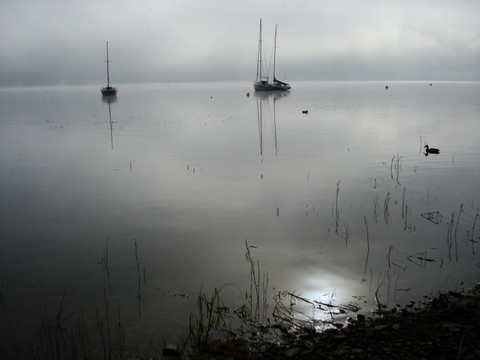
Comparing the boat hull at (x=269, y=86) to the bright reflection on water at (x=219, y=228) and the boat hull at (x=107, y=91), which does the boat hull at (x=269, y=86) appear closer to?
the boat hull at (x=107, y=91)

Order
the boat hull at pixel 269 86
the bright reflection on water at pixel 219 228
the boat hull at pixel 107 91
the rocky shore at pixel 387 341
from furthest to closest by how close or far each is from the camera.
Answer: the boat hull at pixel 269 86, the boat hull at pixel 107 91, the bright reflection on water at pixel 219 228, the rocky shore at pixel 387 341

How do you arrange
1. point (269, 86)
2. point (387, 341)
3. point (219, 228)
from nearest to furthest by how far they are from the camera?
point (387, 341)
point (219, 228)
point (269, 86)

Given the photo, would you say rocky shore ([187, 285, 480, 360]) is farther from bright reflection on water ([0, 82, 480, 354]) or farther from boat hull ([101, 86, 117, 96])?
boat hull ([101, 86, 117, 96])

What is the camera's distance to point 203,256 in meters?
9.43

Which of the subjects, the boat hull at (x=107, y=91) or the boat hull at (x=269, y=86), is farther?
the boat hull at (x=269, y=86)

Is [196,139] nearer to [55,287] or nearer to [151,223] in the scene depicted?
[151,223]


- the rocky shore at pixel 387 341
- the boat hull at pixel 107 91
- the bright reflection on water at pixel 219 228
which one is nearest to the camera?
the rocky shore at pixel 387 341

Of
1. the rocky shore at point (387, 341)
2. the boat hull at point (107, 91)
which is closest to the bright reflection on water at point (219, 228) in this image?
the rocky shore at point (387, 341)

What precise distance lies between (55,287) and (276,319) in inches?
173

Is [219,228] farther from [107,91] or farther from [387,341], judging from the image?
[107,91]

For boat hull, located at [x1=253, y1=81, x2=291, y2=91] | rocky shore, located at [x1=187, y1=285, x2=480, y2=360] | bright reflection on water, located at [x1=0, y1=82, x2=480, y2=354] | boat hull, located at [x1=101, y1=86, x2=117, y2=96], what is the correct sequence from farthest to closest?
boat hull, located at [x1=253, y1=81, x2=291, y2=91] → boat hull, located at [x1=101, y1=86, x2=117, y2=96] → bright reflection on water, located at [x1=0, y1=82, x2=480, y2=354] → rocky shore, located at [x1=187, y1=285, x2=480, y2=360]

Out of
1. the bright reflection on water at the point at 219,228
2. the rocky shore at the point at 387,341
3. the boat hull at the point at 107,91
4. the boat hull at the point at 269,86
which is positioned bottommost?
the rocky shore at the point at 387,341

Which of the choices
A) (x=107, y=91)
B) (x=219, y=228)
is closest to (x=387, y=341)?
(x=219, y=228)

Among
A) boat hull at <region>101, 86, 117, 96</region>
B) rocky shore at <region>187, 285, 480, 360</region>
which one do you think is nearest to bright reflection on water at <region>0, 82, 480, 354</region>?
rocky shore at <region>187, 285, 480, 360</region>
